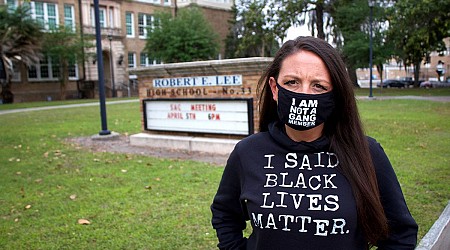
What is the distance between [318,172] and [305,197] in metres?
0.13

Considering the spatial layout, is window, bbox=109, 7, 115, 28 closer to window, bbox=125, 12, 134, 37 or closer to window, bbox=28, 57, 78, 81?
window, bbox=125, 12, 134, 37

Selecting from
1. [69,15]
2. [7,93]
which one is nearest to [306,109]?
[7,93]

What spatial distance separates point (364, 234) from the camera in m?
1.81

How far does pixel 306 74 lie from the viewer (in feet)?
5.98

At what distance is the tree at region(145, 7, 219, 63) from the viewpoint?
39.3 metres

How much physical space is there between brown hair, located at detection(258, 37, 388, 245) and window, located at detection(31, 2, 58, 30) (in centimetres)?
3755

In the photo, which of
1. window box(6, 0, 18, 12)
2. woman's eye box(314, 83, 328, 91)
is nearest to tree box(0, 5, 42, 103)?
window box(6, 0, 18, 12)

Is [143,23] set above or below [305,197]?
above

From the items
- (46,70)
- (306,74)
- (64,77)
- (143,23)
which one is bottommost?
(306,74)

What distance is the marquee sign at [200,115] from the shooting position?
854 cm

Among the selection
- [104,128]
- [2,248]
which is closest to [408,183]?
[2,248]

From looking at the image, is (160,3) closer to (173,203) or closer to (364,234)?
(173,203)

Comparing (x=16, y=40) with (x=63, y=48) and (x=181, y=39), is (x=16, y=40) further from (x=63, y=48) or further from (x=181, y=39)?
(x=181, y=39)

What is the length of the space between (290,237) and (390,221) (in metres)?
0.45
